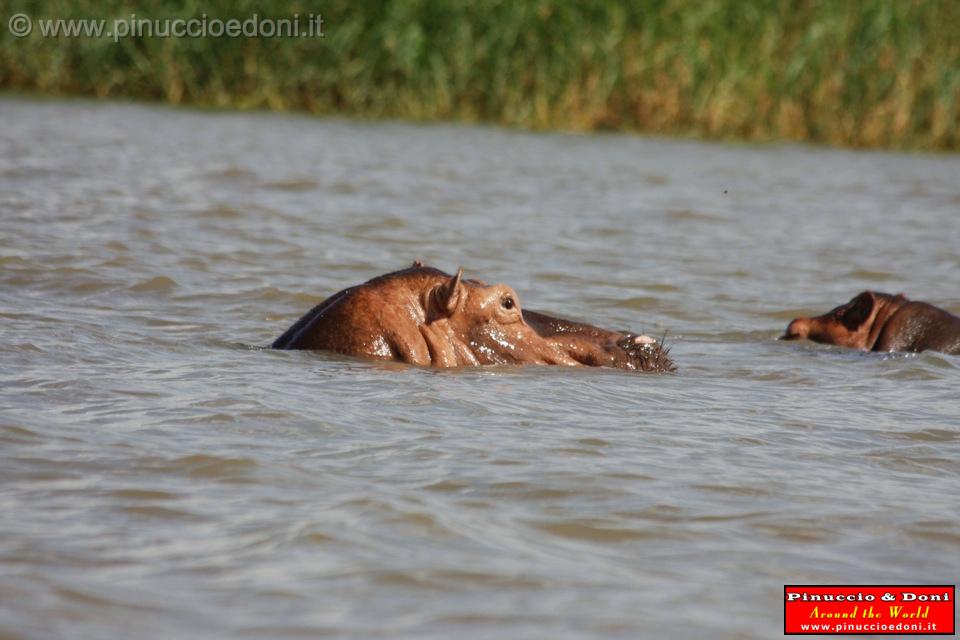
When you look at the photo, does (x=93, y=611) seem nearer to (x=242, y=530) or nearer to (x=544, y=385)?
(x=242, y=530)

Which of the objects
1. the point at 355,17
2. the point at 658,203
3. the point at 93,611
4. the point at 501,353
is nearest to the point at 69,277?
the point at 501,353

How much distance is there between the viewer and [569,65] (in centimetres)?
2023

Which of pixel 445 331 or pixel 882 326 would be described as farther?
pixel 882 326

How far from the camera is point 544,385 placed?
5.92 metres

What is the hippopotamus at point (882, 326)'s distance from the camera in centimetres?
802

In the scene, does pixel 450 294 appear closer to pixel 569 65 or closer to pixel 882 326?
pixel 882 326

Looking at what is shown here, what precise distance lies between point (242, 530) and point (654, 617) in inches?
42.3

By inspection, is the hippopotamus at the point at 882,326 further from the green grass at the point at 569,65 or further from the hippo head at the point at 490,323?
the green grass at the point at 569,65

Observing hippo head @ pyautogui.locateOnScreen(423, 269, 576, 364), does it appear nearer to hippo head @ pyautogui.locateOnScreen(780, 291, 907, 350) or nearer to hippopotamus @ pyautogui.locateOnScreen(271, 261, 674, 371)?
hippopotamus @ pyautogui.locateOnScreen(271, 261, 674, 371)
